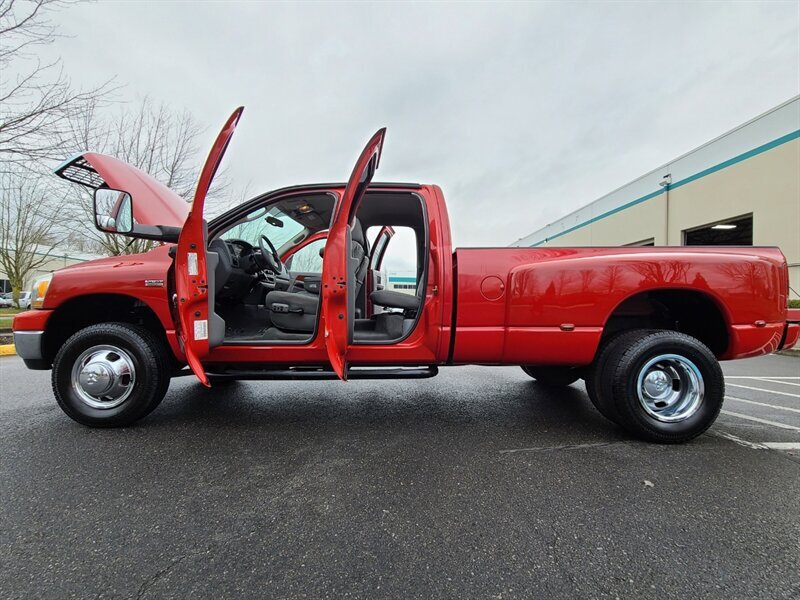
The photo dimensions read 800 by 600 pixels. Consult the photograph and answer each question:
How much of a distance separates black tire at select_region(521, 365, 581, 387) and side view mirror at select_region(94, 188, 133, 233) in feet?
11.5

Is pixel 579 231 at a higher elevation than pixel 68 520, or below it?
higher

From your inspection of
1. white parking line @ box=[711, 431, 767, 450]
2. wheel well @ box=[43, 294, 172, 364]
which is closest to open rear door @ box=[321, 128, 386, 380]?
wheel well @ box=[43, 294, 172, 364]

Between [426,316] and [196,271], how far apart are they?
159 cm

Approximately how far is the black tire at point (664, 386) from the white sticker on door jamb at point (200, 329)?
2.73 meters

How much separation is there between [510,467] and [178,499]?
5.63 ft

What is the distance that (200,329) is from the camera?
2.36 meters

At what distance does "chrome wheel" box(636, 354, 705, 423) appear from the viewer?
2.40 meters

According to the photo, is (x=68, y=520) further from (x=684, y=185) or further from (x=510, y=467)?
(x=684, y=185)

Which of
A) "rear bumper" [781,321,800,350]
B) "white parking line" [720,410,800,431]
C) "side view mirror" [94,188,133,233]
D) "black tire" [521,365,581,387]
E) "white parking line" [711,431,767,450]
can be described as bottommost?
"white parking line" [720,410,800,431]

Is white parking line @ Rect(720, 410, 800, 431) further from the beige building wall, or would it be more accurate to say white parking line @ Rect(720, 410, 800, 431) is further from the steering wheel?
the beige building wall

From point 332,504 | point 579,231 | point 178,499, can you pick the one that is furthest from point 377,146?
point 579,231

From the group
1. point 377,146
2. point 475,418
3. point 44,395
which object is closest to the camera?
point 377,146

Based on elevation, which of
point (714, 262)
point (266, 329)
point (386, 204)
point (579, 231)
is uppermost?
point (579, 231)

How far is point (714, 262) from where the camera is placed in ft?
7.88
